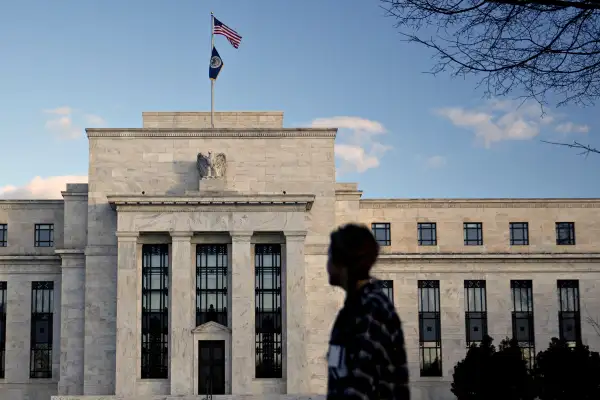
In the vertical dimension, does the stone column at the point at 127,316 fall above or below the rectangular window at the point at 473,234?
below

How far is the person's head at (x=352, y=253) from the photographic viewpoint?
6406mm

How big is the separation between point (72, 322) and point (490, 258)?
24.0 meters

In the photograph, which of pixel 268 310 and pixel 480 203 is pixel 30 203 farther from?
pixel 480 203

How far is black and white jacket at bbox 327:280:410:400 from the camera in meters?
6.16

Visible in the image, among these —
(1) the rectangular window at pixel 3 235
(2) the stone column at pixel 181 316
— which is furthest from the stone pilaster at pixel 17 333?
(2) the stone column at pixel 181 316

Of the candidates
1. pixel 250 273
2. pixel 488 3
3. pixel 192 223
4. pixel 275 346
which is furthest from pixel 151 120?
pixel 488 3

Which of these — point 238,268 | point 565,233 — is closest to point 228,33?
point 238,268

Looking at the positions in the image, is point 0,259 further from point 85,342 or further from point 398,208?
point 398,208

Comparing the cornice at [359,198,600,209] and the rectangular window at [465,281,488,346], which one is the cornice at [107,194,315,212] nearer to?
the cornice at [359,198,600,209]

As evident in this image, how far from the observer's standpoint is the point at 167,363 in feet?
158

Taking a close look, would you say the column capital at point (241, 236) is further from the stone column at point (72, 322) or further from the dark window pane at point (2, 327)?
the dark window pane at point (2, 327)

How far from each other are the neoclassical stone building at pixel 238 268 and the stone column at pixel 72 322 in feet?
0.26

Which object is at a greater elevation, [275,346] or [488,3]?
[488,3]

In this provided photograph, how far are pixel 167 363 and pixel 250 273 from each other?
21.0 feet
